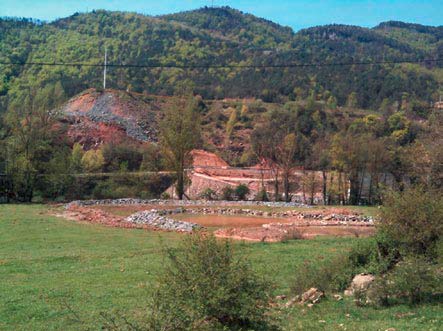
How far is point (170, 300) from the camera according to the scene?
24.7 feet

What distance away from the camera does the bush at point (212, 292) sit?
7.47m

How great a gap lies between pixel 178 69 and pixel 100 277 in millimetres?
103457

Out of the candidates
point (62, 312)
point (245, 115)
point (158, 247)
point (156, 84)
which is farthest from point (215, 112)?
point (62, 312)

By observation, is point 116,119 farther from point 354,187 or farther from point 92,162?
point 354,187

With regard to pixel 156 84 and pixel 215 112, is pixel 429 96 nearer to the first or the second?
pixel 215 112

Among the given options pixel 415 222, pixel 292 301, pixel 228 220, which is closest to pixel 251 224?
pixel 228 220

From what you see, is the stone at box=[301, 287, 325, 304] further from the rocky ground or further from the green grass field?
the rocky ground

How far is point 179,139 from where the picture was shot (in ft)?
133

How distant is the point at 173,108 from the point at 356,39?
15590cm

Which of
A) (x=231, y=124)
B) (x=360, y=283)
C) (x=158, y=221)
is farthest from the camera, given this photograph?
(x=231, y=124)

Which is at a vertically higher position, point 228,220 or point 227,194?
point 227,194

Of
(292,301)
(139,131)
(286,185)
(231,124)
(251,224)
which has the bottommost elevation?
(251,224)

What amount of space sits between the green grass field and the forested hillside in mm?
52372

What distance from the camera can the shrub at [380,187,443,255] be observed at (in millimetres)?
11992
